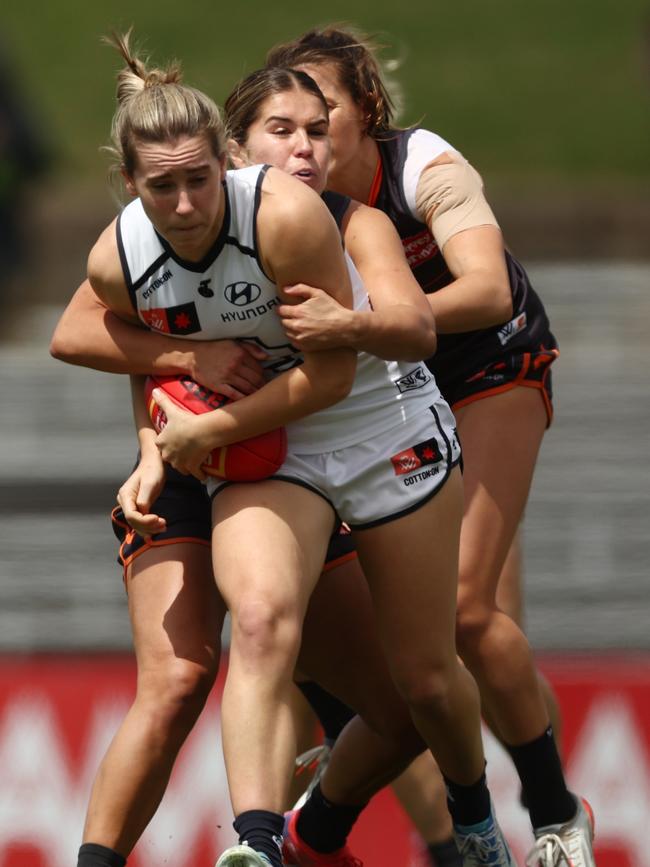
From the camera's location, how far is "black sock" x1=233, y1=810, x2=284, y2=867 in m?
2.90

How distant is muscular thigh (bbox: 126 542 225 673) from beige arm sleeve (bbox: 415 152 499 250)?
971 millimetres

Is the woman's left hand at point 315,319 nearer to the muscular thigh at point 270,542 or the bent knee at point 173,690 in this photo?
the muscular thigh at point 270,542

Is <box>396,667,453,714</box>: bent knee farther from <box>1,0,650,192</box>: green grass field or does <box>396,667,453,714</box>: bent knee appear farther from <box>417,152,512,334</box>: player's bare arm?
<box>1,0,650,192</box>: green grass field

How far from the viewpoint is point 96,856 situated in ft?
10.2

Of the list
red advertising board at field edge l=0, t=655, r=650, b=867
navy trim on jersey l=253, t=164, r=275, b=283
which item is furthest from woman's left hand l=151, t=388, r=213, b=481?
red advertising board at field edge l=0, t=655, r=650, b=867

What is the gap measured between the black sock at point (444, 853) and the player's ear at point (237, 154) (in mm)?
2012

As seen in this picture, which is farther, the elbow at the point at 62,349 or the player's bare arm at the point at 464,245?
the player's bare arm at the point at 464,245

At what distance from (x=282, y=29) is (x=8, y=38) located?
2991mm

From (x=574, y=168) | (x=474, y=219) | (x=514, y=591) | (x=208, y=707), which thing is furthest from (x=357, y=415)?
(x=574, y=168)

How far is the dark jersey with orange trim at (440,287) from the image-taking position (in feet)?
12.5

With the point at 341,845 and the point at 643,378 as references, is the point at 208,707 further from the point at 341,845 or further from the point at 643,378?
the point at 643,378

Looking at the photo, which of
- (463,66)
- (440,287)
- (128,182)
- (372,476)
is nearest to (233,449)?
(372,476)

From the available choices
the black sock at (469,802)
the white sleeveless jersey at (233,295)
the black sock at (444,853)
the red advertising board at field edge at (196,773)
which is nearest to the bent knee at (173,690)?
the white sleeveless jersey at (233,295)

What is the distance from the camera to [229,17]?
730 inches
